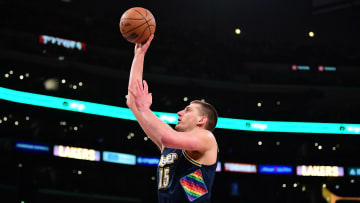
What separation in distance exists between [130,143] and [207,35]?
8.20 metres

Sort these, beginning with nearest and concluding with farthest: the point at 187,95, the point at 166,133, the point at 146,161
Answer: the point at 166,133 < the point at 146,161 < the point at 187,95

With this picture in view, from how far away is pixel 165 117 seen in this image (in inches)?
811

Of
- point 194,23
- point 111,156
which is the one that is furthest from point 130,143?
point 194,23

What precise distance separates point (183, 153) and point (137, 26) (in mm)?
1240

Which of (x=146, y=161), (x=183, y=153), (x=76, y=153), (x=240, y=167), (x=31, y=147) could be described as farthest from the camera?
(x=240, y=167)

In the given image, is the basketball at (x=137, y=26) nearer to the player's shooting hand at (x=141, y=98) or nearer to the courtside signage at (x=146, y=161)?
the player's shooting hand at (x=141, y=98)

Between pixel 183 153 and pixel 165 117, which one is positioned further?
pixel 165 117

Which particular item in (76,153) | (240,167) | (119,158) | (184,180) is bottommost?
(240,167)

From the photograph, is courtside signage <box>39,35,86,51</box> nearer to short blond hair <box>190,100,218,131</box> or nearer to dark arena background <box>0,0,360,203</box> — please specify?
dark arena background <box>0,0,360,203</box>

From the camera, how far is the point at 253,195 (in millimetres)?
23031

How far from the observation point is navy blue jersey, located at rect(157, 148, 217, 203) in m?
3.46

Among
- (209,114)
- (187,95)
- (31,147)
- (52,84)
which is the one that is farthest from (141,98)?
(187,95)

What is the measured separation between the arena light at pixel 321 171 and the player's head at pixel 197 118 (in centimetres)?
1847

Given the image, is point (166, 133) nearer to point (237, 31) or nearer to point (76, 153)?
point (76, 153)
